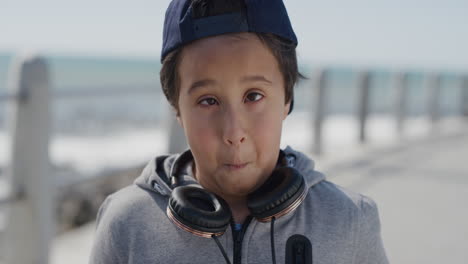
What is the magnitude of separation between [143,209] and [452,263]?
248 cm

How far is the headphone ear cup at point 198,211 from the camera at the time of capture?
141 cm

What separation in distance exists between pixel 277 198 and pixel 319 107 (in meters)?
6.04

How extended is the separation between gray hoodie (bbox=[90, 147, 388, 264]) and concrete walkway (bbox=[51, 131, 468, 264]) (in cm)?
207

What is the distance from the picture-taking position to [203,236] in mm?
1433

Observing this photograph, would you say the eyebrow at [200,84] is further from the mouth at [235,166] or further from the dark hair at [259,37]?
the mouth at [235,166]

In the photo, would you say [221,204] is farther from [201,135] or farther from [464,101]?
[464,101]

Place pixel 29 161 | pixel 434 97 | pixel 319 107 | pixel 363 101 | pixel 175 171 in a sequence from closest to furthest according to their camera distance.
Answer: pixel 175 171, pixel 29 161, pixel 319 107, pixel 363 101, pixel 434 97

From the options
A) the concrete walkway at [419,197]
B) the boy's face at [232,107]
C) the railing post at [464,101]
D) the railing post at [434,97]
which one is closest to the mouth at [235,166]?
the boy's face at [232,107]

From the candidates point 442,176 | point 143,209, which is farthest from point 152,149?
point 143,209

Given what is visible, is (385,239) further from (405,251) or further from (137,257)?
(137,257)

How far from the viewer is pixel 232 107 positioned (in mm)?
1473

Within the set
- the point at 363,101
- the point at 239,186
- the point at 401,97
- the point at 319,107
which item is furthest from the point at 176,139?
the point at 401,97

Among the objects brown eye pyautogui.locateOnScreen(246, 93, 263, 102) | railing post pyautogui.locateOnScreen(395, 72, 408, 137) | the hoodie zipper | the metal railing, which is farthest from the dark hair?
railing post pyautogui.locateOnScreen(395, 72, 408, 137)

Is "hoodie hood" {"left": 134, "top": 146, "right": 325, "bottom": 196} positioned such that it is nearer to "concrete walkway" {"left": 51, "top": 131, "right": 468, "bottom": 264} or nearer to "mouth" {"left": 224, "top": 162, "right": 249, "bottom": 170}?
"mouth" {"left": 224, "top": 162, "right": 249, "bottom": 170}
